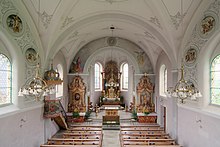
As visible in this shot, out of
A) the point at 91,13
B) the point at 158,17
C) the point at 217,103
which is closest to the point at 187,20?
the point at 158,17

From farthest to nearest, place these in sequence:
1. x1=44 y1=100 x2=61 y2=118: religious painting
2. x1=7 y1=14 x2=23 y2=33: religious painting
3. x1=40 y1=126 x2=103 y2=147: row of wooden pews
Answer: x1=44 y1=100 x2=61 y2=118: religious painting, x1=40 y1=126 x2=103 y2=147: row of wooden pews, x1=7 y1=14 x2=23 y2=33: religious painting

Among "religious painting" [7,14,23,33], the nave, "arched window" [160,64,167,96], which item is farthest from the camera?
"arched window" [160,64,167,96]

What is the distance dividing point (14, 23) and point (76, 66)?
34.3ft

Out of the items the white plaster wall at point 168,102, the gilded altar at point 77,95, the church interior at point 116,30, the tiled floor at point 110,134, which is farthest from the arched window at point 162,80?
the gilded altar at point 77,95

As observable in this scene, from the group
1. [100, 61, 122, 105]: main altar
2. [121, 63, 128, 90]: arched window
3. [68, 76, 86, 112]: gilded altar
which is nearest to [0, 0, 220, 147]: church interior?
[68, 76, 86, 112]: gilded altar

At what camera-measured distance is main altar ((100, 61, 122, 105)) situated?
2211cm

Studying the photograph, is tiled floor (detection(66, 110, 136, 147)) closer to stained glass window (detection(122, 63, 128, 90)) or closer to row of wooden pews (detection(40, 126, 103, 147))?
row of wooden pews (detection(40, 126, 103, 147))

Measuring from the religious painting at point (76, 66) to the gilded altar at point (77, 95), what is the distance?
746mm

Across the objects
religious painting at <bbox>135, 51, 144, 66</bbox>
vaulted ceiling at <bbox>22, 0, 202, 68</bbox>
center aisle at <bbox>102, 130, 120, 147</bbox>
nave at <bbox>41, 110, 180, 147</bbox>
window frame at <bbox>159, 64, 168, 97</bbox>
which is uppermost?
vaulted ceiling at <bbox>22, 0, 202, 68</bbox>

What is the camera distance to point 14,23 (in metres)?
9.08

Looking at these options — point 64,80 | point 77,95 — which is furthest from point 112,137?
point 64,80

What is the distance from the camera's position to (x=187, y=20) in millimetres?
10414

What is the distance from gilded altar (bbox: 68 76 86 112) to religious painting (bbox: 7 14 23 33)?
1022 centimetres

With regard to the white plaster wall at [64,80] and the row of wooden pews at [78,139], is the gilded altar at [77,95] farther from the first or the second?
the row of wooden pews at [78,139]
